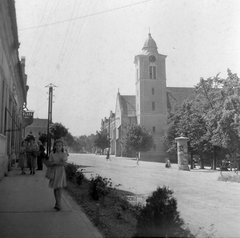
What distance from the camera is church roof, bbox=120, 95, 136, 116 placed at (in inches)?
2564

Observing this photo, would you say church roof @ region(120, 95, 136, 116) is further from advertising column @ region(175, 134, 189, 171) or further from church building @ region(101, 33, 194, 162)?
advertising column @ region(175, 134, 189, 171)

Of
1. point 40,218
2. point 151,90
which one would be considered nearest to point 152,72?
point 151,90

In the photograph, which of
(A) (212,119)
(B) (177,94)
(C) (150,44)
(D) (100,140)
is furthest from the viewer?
(D) (100,140)

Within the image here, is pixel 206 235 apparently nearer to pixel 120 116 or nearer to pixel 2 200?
pixel 2 200

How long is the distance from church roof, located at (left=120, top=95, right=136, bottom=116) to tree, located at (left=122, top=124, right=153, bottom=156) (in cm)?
1384

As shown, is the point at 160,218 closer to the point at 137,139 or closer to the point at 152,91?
the point at 137,139

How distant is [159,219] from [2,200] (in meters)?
4.84

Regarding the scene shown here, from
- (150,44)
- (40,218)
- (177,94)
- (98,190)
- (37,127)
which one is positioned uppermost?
(150,44)

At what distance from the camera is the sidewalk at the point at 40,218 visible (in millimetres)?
4637

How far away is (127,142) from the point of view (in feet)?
166

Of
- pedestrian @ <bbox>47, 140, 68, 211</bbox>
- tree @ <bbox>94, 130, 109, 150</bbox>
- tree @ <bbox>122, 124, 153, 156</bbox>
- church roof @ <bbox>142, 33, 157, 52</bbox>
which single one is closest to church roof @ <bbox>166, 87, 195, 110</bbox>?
church roof @ <bbox>142, 33, 157, 52</bbox>

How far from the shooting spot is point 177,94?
6588cm

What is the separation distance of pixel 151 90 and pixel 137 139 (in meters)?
12.9

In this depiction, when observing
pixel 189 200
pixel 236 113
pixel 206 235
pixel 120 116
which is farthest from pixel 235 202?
pixel 120 116
